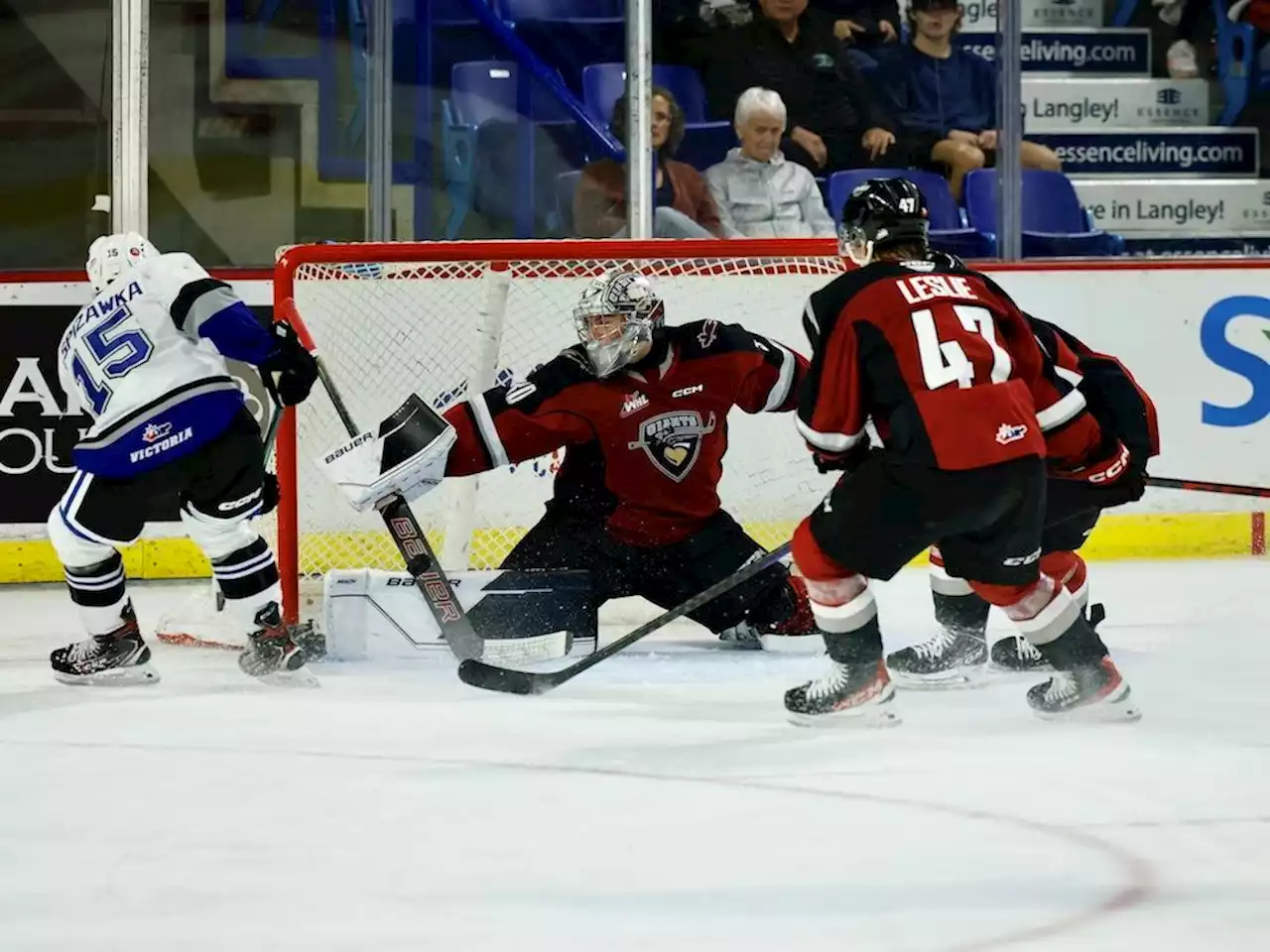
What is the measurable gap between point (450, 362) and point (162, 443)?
1.06m

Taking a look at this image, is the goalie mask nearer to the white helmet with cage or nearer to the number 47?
the white helmet with cage

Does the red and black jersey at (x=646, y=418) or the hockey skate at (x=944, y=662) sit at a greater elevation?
the red and black jersey at (x=646, y=418)

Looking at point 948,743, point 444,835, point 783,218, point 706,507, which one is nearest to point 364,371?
point 706,507

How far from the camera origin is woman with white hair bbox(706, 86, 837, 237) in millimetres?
5641

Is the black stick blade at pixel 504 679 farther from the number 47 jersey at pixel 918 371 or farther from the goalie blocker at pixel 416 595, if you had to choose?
the number 47 jersey at pixel 918 371

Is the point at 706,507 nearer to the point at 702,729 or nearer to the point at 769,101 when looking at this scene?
the point at 702,729

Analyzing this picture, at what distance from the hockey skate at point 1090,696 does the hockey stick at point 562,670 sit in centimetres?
58

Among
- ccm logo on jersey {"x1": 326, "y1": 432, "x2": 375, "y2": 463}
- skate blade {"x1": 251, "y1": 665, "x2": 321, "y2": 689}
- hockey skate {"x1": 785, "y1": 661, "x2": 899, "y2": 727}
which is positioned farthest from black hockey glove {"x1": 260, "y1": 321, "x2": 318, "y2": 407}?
hockey skate {"x1": 785, "y1": 661, "x2": 899, "y2": 727}

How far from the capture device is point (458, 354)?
4613 mm

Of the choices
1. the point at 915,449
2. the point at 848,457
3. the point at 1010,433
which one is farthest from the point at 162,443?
the point at 1010,433

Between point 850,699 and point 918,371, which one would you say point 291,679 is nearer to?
point 850,699

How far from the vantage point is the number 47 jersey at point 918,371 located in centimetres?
301

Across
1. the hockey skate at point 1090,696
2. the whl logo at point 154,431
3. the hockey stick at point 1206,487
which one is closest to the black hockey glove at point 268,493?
the whl logo at point 154,431

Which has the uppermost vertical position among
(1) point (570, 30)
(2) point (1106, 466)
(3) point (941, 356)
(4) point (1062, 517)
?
(1) point (570, 30)
